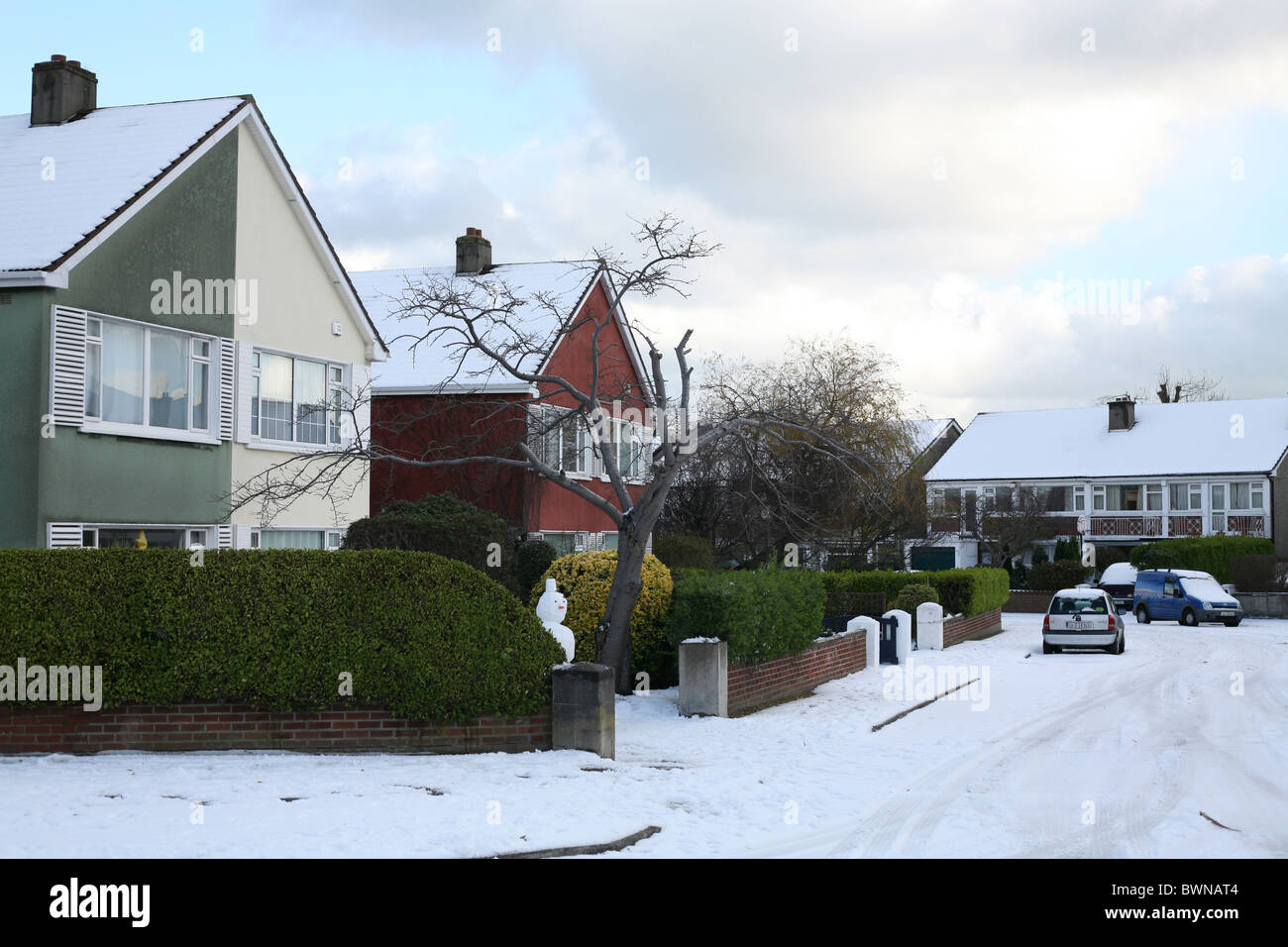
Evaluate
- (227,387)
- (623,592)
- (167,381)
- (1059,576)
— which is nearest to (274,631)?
(623,592)

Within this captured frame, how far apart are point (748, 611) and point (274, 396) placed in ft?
31.0

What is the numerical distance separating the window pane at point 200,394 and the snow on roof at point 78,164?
9.04 ft

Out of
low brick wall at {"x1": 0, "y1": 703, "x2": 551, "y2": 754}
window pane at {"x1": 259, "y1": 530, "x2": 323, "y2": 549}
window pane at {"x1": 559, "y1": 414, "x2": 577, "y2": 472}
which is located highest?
window pane at {"x1": 559, "y1": 414, "x2": 577, "y2": 472}

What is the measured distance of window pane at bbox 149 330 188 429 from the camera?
18031 millimetres

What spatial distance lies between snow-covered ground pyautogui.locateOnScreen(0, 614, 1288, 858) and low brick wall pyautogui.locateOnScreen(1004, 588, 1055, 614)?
111 ft

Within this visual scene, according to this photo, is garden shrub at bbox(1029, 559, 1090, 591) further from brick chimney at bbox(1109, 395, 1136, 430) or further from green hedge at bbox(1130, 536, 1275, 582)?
brick chimney at bbox(1109, 395, 1136, 430)

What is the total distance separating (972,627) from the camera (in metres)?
32.5

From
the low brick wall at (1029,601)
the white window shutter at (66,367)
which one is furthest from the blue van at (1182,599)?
the white window shutter at (66,367)

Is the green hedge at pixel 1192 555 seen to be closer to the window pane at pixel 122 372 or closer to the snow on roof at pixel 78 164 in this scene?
the snow on roof at pixel 78 164

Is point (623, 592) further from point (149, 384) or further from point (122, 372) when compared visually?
point (122, 372)

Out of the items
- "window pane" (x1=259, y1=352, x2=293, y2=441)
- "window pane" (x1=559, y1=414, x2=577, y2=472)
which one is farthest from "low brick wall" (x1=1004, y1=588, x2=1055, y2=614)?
"window pane" (x1=259, y1=352, x2=293, y2=441)

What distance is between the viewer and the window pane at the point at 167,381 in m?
→ 18.0
